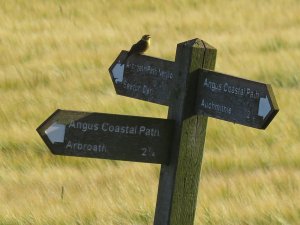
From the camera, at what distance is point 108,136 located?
4.21 meters

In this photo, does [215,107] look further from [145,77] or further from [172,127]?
[145,77]

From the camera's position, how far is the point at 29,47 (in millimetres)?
11234

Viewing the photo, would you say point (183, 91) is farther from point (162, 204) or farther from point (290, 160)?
point (290, 160)

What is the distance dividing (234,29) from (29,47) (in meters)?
3.06

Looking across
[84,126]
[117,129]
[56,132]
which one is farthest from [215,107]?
[56,132]

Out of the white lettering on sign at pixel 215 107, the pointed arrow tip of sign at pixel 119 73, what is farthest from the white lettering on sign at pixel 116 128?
the pointed arrow tip of sign at pixel 119 73

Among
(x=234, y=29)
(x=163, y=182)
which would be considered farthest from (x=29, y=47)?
(x=163, y=182)

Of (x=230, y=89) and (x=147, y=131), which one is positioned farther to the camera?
(x=147, y=131)

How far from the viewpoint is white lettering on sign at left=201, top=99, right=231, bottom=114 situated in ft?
13.5

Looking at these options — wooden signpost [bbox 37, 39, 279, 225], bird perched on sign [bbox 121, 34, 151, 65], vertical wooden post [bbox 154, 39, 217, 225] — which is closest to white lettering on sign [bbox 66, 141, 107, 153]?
wooden signpost [bbox 37, 39, 279, 225]

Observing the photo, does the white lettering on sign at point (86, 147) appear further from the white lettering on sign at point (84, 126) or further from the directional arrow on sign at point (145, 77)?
the directional arrow on sign at point (145, 77)

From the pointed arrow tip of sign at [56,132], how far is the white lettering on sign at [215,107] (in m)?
0.54

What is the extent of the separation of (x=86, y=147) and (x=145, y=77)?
0.46m

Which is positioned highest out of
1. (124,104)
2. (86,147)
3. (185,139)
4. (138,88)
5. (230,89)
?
(124,104)
